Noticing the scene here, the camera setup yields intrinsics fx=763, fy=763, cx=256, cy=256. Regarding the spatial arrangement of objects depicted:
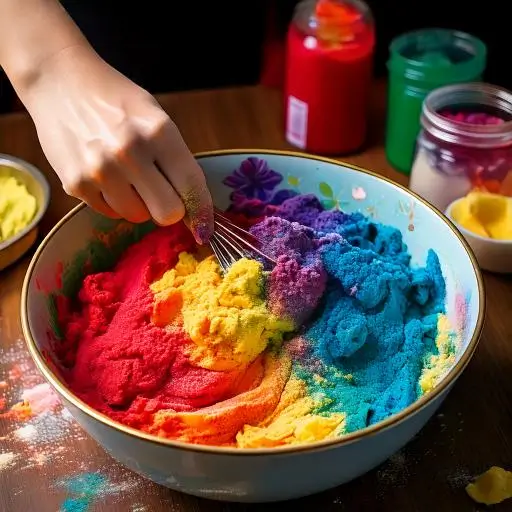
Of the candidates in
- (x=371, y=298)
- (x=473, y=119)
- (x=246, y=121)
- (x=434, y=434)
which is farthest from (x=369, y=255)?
(x=246, y=121)

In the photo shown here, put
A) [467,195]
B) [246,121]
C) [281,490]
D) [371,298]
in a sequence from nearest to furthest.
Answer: [281,490] < [371,298] < [467,195] < [246,121]

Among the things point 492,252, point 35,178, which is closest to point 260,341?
point 492,252

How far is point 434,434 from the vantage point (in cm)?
70

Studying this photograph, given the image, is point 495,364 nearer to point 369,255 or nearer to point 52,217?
point 369,255

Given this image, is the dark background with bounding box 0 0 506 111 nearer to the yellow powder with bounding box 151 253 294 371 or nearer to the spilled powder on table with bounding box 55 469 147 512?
the yellow powder with bounding box 151 253 294 371

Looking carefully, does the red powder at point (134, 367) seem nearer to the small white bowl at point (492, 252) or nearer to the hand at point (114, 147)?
the hand at point (114, 147)

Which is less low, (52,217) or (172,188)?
(172,188)

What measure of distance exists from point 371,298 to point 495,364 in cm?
18

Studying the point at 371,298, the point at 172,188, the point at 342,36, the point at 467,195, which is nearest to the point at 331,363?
the point at 371,298

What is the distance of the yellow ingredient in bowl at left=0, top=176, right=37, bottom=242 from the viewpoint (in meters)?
0.90

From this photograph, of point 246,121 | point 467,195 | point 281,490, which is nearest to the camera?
point 281,490

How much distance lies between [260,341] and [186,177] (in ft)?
0.51

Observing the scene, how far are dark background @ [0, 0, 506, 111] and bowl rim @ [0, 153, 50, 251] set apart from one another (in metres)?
0.24

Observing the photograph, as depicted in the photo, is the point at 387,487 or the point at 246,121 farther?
the point at 246,121
